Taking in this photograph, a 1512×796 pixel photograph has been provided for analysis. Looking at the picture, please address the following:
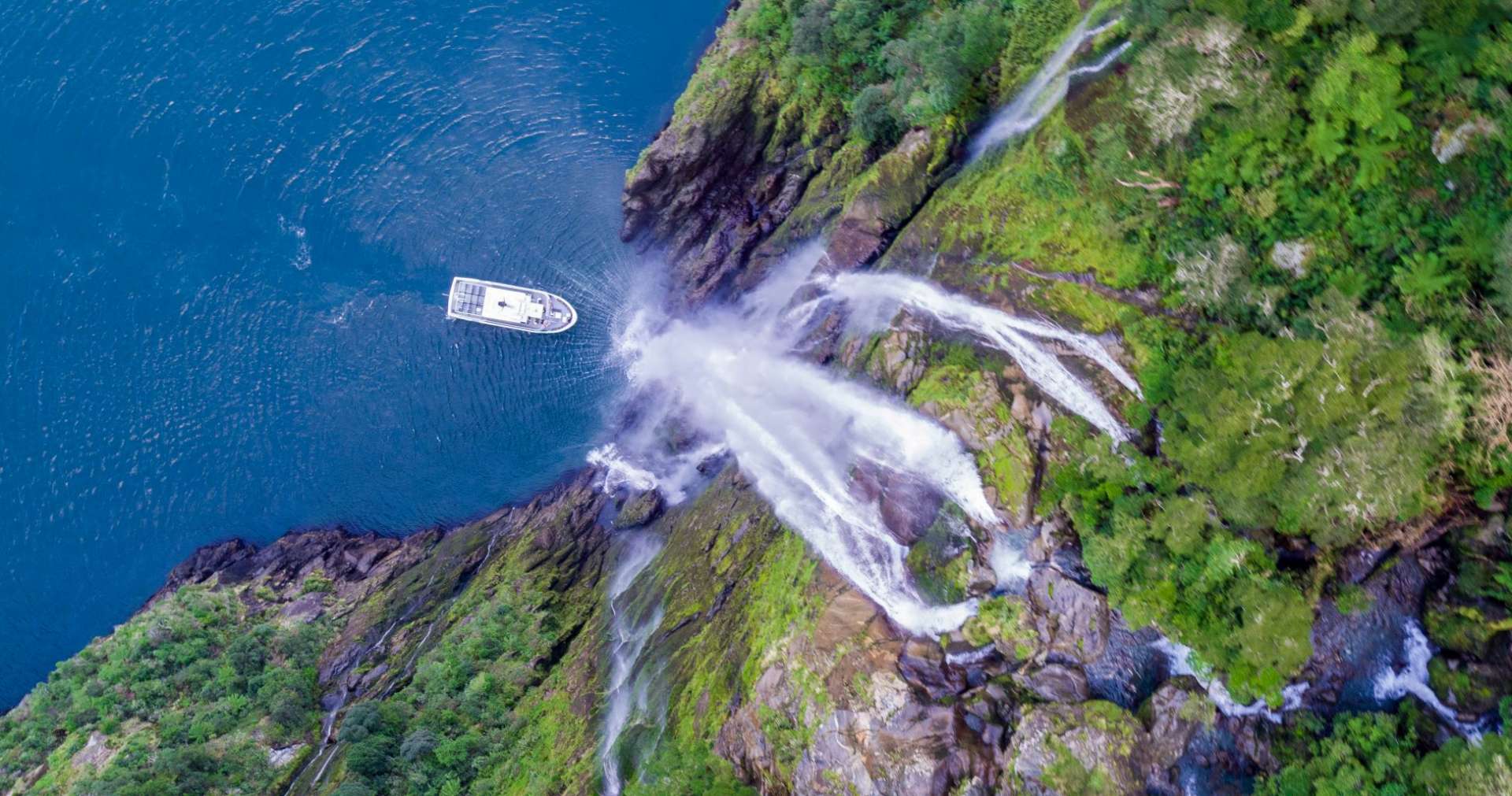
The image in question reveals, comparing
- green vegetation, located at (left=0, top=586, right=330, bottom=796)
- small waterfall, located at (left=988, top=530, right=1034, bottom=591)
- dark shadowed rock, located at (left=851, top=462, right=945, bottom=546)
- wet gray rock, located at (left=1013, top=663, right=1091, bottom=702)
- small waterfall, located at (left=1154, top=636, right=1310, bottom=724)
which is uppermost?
green vegetation, located at (left=0, top=586, right=330, bottom=796)

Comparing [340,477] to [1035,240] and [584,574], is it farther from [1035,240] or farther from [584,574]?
[1035,240]

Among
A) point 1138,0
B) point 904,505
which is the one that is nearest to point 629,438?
point 904,505

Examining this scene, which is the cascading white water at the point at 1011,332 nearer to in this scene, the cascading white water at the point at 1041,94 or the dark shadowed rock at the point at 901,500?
the dark shadowed rock at the point at 901,500

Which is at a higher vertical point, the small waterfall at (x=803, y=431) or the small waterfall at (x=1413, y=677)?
the small waterfall at (x=803, y=431)

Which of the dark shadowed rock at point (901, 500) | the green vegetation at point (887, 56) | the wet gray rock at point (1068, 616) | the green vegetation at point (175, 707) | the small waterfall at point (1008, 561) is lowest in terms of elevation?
the wet gray rock at point (1068, 616)

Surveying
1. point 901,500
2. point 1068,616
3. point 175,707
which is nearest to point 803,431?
point 901,500

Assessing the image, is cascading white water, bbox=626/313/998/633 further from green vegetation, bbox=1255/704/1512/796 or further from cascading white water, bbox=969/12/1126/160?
cascading white water, bbox=969/12/1126/160

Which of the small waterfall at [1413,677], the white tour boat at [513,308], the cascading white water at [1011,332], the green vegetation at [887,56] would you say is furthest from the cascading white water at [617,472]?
the small waterfall at [1413,677]

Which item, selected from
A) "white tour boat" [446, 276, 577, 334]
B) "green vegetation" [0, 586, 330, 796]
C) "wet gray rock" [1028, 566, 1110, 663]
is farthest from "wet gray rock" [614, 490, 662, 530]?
"wet gray rock" [1028, 566, 1110, 663]
